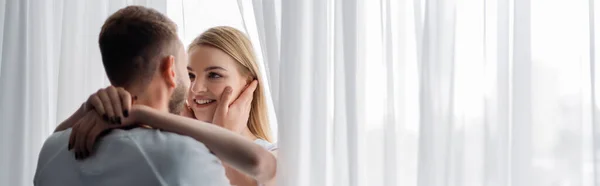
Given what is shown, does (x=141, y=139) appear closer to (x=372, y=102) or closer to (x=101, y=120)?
(x=101, y=120)

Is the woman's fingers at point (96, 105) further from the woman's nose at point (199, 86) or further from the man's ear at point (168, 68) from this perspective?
the woman's nose at point (199, 86)

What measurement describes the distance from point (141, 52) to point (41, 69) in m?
0.74

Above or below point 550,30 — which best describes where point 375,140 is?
below

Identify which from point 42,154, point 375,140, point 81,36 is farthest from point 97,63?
point 375,140

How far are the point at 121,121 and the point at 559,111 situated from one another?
2.48 ft

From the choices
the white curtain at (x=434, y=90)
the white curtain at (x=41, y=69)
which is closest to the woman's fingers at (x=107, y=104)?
the white curtain at (x=434, y=90)

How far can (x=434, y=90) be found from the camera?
5.22ft

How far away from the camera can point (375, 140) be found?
1648 millimetres

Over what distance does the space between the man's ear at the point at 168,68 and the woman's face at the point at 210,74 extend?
66 centimetres

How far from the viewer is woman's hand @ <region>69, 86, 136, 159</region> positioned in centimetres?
143

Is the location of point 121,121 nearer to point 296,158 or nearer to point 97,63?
point 296,158

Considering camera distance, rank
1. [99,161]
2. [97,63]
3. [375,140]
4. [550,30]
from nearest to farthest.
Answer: [99,161] → [550,30] → [375,140] → [97,63]

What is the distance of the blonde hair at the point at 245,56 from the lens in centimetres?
218

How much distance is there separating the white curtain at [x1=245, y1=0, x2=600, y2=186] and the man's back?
0.28 meters
